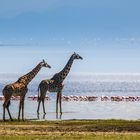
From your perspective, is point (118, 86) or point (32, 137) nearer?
point (32, 137)

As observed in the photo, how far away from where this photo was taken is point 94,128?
113 ft

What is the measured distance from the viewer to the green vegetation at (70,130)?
30.0 meters

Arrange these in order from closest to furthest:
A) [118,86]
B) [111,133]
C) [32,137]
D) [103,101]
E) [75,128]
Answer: [32,137]
[111,133]
[75,128]
[103,101]
[118,86]

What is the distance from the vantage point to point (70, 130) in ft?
111

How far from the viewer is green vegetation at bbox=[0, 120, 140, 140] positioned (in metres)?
30.0

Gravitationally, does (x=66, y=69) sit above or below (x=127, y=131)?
above

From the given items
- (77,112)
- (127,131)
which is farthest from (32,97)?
(127,131)

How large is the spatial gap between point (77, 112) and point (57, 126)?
11.3m

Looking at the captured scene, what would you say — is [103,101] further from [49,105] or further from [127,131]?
[127,131]

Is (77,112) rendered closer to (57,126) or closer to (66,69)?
(66,69)

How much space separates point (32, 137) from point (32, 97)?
31054mm

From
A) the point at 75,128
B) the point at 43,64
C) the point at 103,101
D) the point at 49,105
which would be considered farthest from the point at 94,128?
the point at 103,101

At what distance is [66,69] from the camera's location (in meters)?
46.2

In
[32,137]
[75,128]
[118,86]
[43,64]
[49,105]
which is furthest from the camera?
[118,86]
